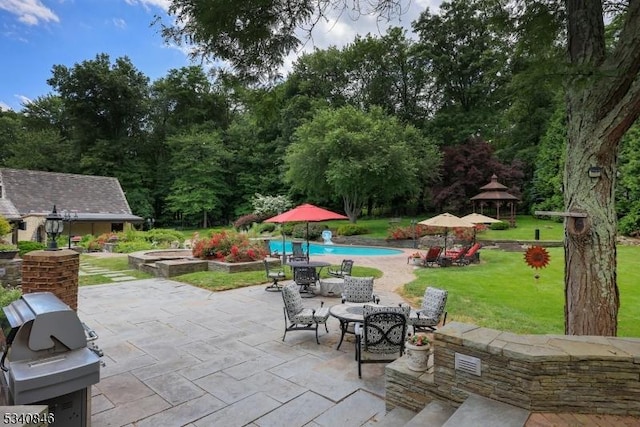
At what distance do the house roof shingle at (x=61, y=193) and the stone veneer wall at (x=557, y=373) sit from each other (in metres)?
25.4

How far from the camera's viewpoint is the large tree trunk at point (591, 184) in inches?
132

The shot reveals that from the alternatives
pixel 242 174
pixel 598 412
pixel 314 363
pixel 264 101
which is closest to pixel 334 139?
pixel 242 174

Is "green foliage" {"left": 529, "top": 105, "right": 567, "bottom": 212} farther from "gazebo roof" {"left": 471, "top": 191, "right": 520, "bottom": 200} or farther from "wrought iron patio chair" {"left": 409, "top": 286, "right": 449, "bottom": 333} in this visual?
"wrought iron patio chair" {"left": 409, "top": 286, "right": 449, "bottom": 333}

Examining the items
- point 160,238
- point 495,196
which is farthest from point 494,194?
point 160,238

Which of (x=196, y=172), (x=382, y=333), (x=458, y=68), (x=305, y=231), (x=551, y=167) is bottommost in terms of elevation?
(x=382, y=333)

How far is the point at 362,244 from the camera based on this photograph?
1925 centimetres

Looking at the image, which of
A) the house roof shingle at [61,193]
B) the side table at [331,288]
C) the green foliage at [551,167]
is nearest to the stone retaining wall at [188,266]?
the side table at [331,288]

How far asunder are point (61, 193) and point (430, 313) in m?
26.4

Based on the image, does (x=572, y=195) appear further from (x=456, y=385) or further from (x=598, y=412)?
(x=456, y=385)

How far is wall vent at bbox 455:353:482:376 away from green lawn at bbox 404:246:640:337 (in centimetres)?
311

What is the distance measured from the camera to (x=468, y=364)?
2.82 metres

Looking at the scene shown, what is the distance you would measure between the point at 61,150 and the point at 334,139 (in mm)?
25565

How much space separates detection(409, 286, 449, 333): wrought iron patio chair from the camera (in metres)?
4.95

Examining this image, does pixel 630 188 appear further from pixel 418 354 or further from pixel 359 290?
pixel 418 354
